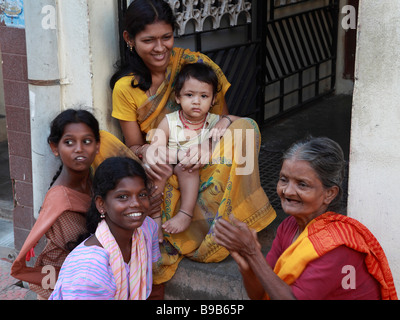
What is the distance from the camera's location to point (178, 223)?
3352 mm

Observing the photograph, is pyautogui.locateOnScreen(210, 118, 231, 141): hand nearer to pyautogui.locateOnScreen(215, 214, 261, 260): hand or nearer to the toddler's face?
the toddler's face

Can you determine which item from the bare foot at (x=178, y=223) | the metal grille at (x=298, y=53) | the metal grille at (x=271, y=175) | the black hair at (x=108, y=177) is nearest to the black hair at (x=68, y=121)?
the black hair at (x=108, y=177)

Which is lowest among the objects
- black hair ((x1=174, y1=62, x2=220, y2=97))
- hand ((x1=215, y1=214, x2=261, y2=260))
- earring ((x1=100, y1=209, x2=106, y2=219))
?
earring ((x1=100, y1=209, x2=106, y2=219))

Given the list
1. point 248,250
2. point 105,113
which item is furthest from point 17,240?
point 248,250

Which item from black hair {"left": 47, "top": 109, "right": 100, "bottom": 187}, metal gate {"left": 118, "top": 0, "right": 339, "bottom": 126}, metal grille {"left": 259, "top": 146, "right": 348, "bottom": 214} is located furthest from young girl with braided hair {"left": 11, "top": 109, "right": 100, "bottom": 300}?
metal grille {"left": 259, "top": 146, "right": 348, "bottom": 214}

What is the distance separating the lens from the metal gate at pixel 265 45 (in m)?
4.70

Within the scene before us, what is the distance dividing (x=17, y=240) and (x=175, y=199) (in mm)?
1570

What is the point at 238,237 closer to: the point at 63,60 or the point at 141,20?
the point at 141,20

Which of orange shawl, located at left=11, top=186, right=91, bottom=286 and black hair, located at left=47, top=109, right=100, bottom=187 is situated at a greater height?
black hair, located at left=47, top=109, right=100, bottom=187

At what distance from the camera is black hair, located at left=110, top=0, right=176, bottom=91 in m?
3.37

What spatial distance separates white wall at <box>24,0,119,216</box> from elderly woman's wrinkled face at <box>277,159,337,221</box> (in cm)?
159

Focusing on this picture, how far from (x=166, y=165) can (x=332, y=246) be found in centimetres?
135

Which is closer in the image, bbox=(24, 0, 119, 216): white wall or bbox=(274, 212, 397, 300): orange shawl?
bbox=(274, 212, 397, 300): orange shawl

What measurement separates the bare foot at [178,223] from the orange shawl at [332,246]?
0.98 meters
